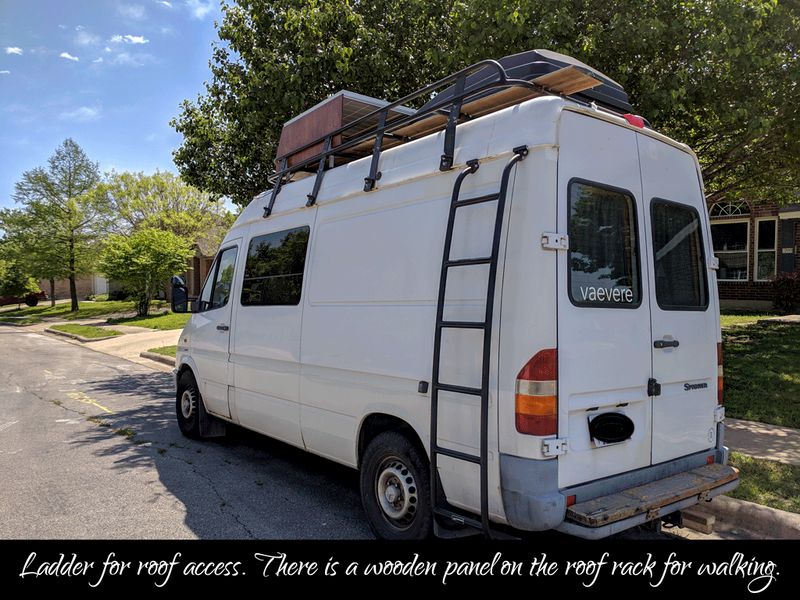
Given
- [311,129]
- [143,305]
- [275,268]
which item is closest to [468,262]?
[275,268]

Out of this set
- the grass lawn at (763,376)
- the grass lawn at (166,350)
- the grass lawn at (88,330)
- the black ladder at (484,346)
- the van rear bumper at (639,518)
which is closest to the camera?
the van rear bumper at (639,518)

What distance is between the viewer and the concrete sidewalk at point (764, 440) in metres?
5.50

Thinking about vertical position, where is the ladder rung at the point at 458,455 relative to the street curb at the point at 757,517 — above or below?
above

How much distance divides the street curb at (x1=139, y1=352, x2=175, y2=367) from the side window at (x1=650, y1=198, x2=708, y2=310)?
12.4 meters

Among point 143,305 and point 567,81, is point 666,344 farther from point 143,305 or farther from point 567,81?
point 143,305

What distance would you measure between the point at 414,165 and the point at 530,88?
2.87 ft

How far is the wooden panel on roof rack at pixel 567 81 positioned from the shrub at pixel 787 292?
1713 cm

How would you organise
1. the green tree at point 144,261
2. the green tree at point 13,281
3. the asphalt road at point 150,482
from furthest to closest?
the green tree at point 13,281, the green tree at point 144,261, the asphalt road at point 150,482

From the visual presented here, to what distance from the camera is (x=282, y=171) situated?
5617 millimetres

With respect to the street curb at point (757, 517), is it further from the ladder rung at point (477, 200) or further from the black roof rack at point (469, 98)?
the black roof rack at point (469, 98)

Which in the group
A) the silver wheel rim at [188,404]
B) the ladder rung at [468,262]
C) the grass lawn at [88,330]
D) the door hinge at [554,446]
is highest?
the ladder rung at [468,262]

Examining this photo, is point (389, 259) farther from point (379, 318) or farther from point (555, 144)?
point (555, 144)

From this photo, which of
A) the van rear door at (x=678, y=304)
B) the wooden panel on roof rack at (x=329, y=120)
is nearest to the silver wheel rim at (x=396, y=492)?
the van rear door at (x=678, y=304)

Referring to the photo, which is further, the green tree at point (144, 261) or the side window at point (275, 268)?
the green tree at point (144, 261)
